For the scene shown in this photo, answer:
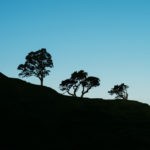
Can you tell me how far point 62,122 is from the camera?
→ 30.1 meters

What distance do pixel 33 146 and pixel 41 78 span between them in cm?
4538

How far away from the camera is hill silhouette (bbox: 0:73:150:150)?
24641mm

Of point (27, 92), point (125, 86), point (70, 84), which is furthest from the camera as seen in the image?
point (125, 86)

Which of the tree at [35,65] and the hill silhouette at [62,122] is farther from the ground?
the tree at [35,65]

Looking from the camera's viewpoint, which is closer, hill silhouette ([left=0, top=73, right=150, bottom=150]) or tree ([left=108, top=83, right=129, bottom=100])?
hill silhouette ([left=0, top=73, right=150, bottom=150])

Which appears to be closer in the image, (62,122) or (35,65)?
(62,122)

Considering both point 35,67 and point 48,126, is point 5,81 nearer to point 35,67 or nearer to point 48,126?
point 48,126

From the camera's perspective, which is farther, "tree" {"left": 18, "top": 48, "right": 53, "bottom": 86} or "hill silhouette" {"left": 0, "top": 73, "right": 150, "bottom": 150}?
"tree" {"left": 18, "top": 48, "right": 53, "bottom": 86}

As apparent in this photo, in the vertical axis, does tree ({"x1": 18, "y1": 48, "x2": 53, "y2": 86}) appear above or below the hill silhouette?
above

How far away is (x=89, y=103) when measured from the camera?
1612 inches

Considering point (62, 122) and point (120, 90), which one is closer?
point (62, 122)

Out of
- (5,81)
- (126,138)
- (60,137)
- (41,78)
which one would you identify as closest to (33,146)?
(60,137)

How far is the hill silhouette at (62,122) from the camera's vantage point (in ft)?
80.8

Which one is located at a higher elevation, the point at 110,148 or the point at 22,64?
the point at 22,64
